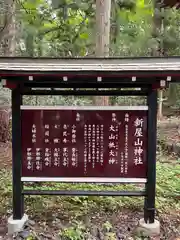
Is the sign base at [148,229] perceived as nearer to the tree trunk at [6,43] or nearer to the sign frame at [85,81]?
the sign frame at [85,81]

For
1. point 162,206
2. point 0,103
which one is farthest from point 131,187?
point 0,103

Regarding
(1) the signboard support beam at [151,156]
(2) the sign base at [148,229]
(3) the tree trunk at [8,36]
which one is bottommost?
(2) the sign base at [148,229]

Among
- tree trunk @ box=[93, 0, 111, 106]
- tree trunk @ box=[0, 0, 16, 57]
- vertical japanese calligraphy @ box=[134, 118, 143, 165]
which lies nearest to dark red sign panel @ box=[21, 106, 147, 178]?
vertical japanese calligraphy @ box=[134, 118, 143, 165]

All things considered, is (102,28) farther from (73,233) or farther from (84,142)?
(73,233)

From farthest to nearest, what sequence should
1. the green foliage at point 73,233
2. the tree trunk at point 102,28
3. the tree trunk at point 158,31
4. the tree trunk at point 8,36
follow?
the tree trunk at point 158,31 < the tree trunk at point 8,36 < the tree trunk at point 102,28 < the green foliage at point 73,233

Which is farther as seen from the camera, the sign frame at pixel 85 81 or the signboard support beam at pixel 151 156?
the signboard support beam at pixel 151 156

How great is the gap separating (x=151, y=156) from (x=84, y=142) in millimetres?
1015

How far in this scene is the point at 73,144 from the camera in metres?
4.15

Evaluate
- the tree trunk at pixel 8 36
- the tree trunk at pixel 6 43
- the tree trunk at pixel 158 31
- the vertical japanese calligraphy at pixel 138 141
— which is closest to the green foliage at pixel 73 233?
the vertical japanese calligraphy at pixel 138 141

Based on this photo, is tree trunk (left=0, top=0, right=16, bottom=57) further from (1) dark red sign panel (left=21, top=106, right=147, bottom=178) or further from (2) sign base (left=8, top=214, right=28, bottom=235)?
(2) sign base (left=8, top=214, right=28, bottom=235)

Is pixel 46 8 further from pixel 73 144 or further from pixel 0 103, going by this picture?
pixel 73 144

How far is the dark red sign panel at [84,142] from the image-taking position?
13.5 ft

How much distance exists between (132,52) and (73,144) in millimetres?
10761

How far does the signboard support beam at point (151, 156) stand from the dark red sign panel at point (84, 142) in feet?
0.25
